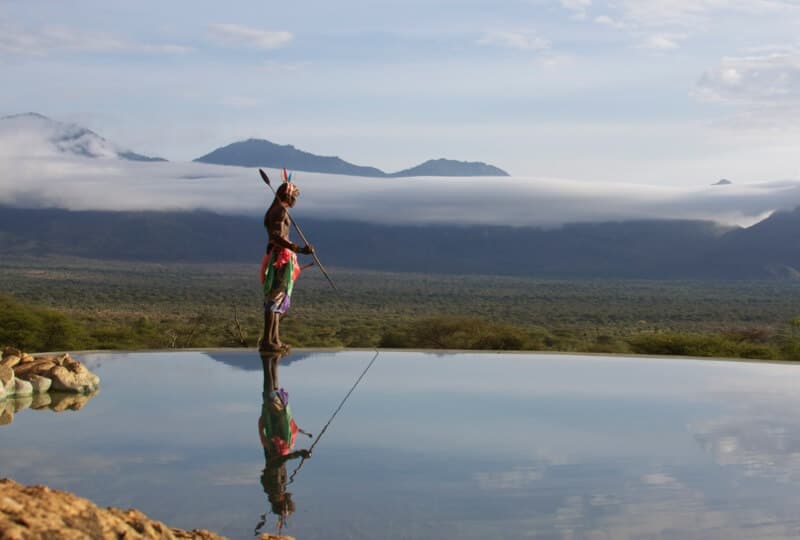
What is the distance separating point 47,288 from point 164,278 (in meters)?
32.1

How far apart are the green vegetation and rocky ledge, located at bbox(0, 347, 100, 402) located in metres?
9.95

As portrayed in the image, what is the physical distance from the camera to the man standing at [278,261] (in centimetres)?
1134

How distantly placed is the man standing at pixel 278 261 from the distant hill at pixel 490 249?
6019 inches

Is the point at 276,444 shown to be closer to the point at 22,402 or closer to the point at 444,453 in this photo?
the point at 444,453

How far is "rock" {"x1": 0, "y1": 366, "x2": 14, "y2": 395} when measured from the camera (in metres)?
A: 9.13

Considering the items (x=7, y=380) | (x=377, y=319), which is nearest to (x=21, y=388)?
(x=7, y=380)

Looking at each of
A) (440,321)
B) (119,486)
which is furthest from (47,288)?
(119,486)

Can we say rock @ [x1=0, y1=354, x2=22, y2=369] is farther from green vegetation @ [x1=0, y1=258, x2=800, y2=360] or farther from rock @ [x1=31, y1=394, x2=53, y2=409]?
green vegetation @ [x1=0, y1=258, x2=800, y2=360]

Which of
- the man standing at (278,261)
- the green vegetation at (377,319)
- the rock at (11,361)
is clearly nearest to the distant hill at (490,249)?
the green vegetation at (377,319)

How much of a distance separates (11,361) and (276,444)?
3.41 meters

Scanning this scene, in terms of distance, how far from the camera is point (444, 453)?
24.4 ft

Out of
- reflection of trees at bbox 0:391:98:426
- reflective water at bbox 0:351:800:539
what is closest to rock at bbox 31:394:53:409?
reflection of trees at bbox 0:391:98:426

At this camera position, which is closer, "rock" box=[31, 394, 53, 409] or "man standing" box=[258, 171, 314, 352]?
"rock" box=[31, 394, 53, 409]

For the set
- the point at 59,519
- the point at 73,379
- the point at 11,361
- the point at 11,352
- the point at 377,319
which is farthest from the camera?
the point at 377,319
